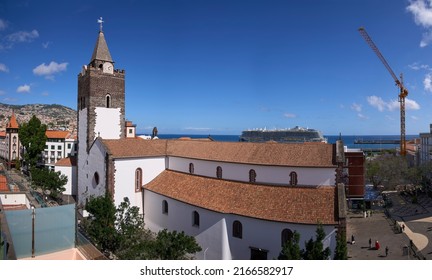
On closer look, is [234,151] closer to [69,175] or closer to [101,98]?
[101,98]

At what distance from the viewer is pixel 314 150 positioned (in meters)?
15.4

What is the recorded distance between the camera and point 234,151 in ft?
57.6

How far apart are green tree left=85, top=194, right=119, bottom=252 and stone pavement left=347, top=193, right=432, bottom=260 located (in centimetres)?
1248

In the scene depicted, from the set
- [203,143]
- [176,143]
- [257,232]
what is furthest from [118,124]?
[257,232]

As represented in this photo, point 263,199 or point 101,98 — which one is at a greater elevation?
point 101,98

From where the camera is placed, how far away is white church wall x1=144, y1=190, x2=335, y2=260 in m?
12.5

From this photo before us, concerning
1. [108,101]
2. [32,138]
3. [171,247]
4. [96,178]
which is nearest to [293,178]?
[171,247]

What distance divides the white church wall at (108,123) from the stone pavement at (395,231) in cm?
1839

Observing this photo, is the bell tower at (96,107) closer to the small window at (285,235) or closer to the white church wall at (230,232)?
the white church wall at (230,232)

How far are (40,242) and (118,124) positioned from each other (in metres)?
15.8

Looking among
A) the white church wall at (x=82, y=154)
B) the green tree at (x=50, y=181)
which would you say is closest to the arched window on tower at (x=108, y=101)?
the white church wall at (x=82, y=154)

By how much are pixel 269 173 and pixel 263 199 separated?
1.79 meters

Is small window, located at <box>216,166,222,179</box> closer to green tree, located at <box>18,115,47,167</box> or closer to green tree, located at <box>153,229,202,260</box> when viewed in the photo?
green tree, located at <box>153,229,202,260</box>

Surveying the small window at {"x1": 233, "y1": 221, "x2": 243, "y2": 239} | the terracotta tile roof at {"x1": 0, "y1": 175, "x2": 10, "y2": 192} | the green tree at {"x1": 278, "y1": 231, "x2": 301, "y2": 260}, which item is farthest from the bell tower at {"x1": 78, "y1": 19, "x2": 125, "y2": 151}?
the green tree at {"x1": 278, "y1": 231, "x2": 301, "y2": 260}
